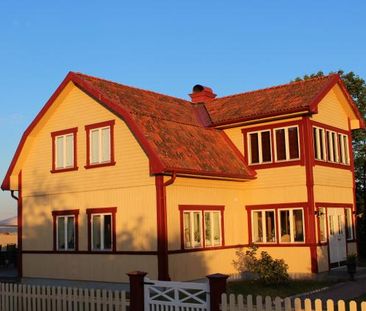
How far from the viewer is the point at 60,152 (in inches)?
870

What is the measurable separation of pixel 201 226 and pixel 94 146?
4914 millimetres

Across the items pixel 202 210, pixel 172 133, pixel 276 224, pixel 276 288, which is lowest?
pixel 276 288

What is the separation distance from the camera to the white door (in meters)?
21.5

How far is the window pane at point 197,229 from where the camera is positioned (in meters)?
19.6

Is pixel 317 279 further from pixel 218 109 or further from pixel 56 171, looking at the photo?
pixel 56 171

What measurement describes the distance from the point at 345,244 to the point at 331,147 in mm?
3932

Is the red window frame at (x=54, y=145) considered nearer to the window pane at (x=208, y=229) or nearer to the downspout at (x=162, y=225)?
the downspout at (x=162, y=225)

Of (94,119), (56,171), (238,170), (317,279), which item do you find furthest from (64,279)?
(317,279)

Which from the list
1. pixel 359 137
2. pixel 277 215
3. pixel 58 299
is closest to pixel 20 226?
pixel 277 215

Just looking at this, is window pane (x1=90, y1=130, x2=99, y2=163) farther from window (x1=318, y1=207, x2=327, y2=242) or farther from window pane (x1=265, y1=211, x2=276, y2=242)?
window (x1=318, y1=207, x2=327, y2=242)

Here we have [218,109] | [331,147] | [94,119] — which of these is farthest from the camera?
[218,109]

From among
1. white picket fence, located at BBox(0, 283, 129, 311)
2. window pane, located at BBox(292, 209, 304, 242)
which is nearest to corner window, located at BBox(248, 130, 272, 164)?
window pane, located at BBox(292, 209, 304, 242)

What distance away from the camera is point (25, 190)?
2323 cm

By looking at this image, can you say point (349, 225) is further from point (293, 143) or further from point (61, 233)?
point (61, 233)
